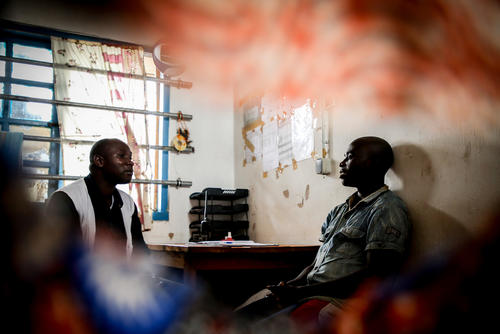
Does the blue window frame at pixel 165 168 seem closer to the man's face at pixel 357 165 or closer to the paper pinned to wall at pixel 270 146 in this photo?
the paper pinned to wall at pixel 270 146

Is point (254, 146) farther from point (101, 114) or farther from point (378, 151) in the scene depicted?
point (378, 151)

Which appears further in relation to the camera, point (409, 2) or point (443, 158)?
point (443, 158)

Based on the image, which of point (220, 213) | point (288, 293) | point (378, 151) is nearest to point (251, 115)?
point (220, 213)

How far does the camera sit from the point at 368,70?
1.26 meters

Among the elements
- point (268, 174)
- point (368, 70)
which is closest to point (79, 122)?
point (268, 174)

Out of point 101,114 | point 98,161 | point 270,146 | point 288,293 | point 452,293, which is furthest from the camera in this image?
point 101,114

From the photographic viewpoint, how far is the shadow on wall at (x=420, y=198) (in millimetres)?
1416

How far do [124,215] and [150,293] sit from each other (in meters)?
1.81

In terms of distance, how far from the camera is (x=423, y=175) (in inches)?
59.5

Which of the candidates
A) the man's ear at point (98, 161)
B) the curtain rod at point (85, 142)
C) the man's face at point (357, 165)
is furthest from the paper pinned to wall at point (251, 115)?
the man's face at point (357, 165)

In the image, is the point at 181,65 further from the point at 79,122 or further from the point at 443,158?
the point at 79,122

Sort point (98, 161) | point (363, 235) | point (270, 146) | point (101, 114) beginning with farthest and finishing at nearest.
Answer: point (101, 114) → point (270, 146) → point (98, 161) → point (363, 235)

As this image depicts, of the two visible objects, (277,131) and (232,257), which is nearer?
(232,257)

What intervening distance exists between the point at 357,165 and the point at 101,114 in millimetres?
2199
